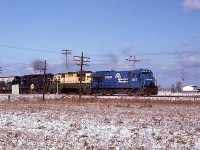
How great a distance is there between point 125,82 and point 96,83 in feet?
23.1

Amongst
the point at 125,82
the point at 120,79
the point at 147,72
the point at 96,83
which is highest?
the point at 147,72

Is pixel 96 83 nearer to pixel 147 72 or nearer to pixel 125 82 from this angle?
pixel 125 82

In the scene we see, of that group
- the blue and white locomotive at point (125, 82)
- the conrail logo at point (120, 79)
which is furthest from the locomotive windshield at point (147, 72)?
the conrail logo at point (120, 79)

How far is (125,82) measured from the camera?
53781mm

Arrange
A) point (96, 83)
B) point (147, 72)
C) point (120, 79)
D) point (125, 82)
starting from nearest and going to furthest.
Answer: point (147, 72), point (125, 82), point (120, 79), point (96, 83)

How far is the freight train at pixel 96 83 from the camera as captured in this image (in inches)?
2047

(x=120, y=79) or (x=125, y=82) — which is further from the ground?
(x=120, y=79)

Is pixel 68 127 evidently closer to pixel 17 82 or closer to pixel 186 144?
pixel 186 144

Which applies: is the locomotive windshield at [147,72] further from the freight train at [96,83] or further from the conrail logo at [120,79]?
the conrail logo at [120,79]

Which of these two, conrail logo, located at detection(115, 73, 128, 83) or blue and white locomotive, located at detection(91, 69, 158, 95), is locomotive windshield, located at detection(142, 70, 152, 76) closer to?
blue and white locomotive, located at detection(91, 69, 158, 95)

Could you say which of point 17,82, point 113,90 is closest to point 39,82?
point 17,82

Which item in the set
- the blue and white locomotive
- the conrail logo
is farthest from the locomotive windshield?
the conrail logo

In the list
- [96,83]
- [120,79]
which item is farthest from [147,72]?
[96,83]

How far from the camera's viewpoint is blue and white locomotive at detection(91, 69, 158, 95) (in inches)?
2035
